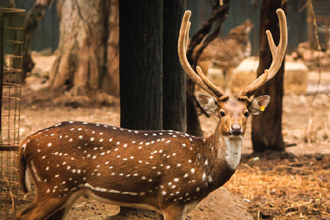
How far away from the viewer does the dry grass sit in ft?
16.2

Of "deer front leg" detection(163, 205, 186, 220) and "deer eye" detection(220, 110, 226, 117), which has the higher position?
"deer eye" detection(220, 110, 226, 117)

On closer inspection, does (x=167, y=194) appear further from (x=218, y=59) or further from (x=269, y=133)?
(x=218, y=59)

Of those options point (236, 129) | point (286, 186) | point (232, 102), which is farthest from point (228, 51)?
point (236, 129)

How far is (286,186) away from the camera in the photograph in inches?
229

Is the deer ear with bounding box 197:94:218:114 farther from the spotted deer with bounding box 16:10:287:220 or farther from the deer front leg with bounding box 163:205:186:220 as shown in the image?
the deer front leg with bounding box 163:205:186:220

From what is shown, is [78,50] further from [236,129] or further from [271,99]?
[236,129]

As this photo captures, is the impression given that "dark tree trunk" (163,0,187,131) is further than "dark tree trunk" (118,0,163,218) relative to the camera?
Yes

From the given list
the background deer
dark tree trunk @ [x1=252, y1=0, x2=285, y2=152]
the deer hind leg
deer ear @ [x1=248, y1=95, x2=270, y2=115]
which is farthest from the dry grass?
the background deer

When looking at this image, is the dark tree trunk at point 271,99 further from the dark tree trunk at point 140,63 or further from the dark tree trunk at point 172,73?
the dark tree trunk at point 140,63

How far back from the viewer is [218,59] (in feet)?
38.5

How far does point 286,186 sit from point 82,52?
6.80 metres

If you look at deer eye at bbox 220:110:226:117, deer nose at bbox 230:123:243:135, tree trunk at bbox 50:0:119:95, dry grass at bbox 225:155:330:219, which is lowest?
dry grass at bbox 225:155:330:219

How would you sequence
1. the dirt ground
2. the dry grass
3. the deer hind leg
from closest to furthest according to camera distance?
1. the deer hind leg
2. the dirt ground
3. the dry grass

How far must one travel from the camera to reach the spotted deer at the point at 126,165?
3273 millimetres
